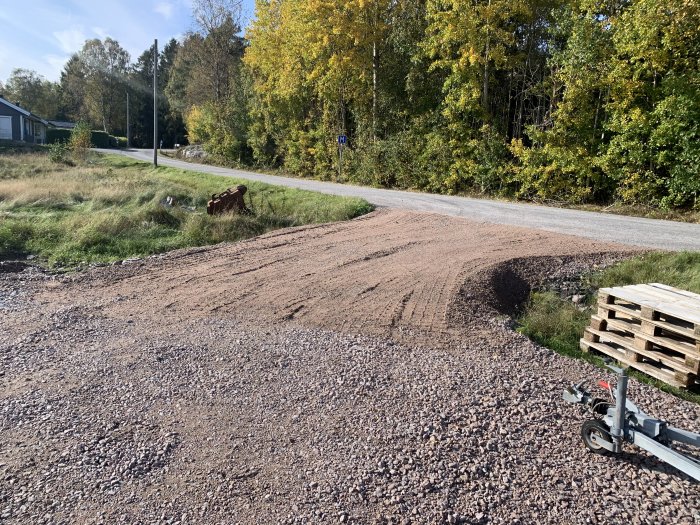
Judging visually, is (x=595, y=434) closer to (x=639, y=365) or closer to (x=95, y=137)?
(x=639, y=365)

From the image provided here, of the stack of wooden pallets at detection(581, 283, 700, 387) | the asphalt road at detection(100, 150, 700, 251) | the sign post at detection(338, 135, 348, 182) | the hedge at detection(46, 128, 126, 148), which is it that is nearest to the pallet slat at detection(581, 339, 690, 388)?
the stack of wooden pallets at detection(581, 283, 700, 387)

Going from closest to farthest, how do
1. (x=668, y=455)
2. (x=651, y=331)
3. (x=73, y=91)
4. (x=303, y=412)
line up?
(x=668, y=455), (x=303, y=412), (x=651, y=331), (x=73, y=91)

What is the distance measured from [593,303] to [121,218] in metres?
10.7

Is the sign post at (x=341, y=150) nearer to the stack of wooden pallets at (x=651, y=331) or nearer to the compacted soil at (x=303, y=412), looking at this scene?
the compacted soil at (x=303, y=412)

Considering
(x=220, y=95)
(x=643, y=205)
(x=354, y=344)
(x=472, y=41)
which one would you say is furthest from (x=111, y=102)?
(x=354, y=344)

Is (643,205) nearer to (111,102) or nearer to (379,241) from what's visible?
(379,241)

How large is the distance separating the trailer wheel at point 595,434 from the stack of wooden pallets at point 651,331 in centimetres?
203

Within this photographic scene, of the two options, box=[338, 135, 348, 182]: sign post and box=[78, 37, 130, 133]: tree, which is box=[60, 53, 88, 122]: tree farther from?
box=[338, 135, 348, 182]: sign post

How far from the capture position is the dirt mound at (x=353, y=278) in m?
6.97

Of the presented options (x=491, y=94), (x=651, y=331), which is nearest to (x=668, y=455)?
(x=651, y=331)

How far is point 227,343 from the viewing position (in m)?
5.90

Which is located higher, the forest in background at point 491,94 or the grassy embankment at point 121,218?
the forest in background at point 491,94

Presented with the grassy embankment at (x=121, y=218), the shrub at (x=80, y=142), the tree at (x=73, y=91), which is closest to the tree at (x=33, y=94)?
the tree at (x=73, y=91)

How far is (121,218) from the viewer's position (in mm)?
12992
